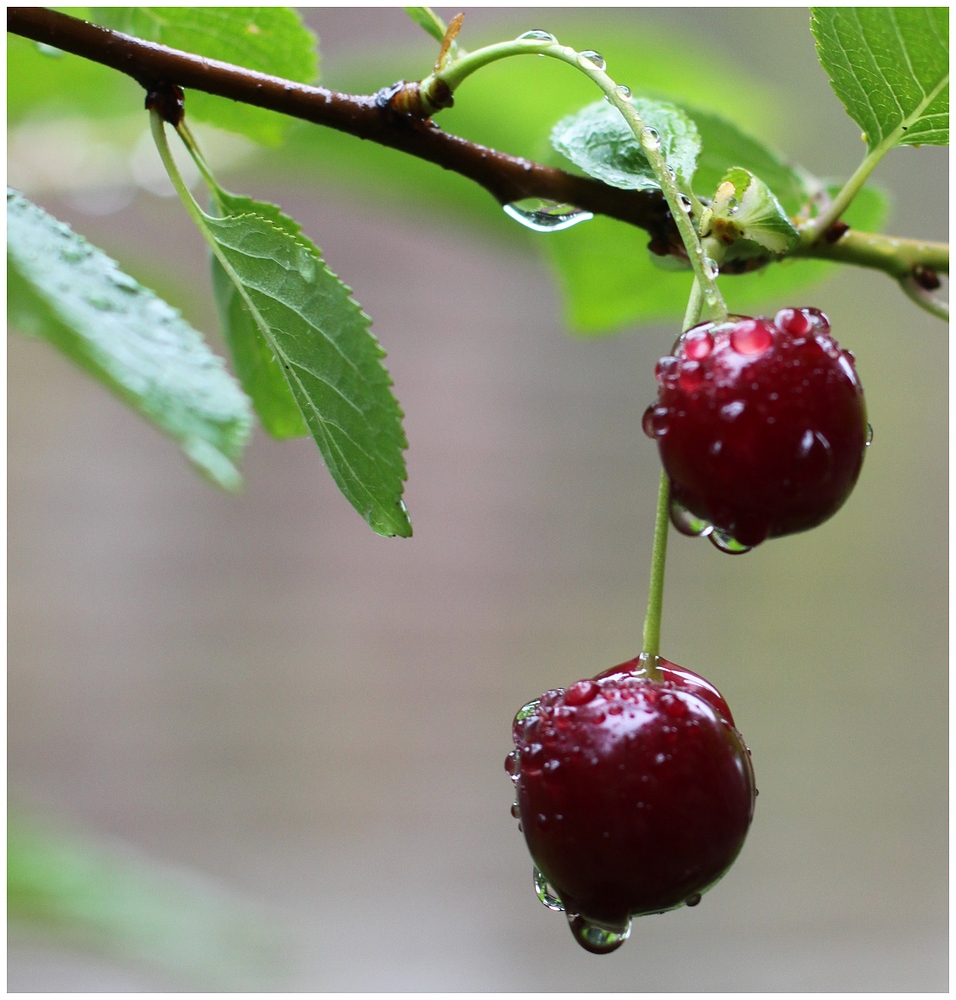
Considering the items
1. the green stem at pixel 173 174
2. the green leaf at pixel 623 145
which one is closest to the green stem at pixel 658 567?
the green leaf at pixel 623 145

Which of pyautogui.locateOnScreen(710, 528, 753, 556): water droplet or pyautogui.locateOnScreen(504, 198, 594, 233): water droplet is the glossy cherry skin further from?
pyautogui.locateOnScreen(504, 198, 594, 233): water droplet

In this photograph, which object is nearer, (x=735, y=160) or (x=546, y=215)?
(x=546, y=215)

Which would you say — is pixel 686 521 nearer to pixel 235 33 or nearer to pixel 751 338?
pixel 751 338

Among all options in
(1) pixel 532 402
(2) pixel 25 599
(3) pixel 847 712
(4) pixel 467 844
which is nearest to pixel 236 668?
(2) pixel 25 599

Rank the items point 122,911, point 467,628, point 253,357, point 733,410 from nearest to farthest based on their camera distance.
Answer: point 733,410 → point 253,357 → point 122,911 → point 467,628

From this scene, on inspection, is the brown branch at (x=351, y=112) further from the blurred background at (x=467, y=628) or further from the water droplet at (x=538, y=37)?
the blurred background at (x=467, y=628)

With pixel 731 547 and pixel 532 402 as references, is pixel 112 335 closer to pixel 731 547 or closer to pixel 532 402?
pixel 731 547

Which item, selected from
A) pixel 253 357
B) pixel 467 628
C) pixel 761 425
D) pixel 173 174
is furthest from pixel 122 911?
pixel 467 628

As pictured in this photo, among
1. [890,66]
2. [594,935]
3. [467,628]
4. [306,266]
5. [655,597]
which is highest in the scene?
[467,628]
